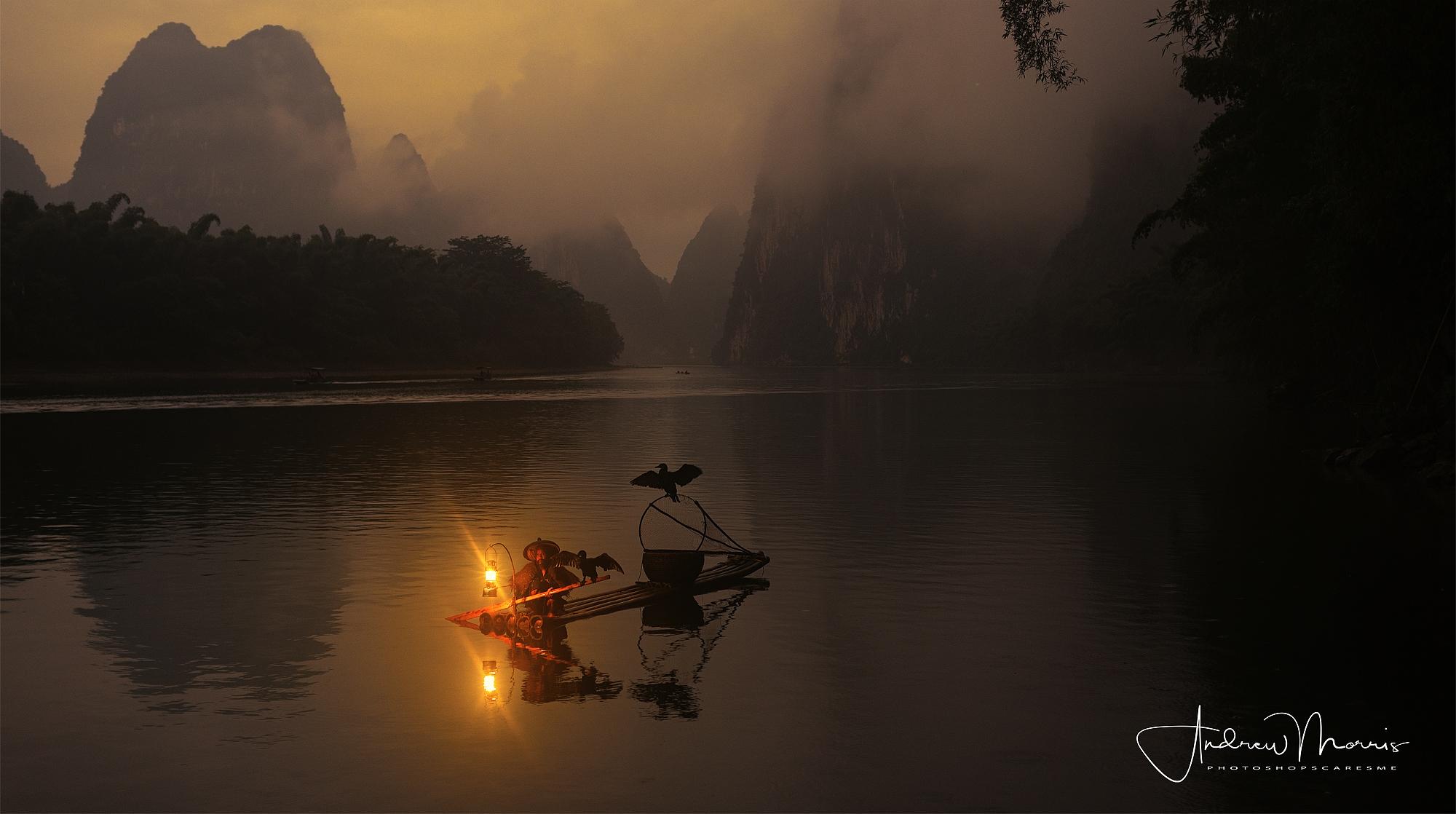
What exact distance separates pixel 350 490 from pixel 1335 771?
22904 mm

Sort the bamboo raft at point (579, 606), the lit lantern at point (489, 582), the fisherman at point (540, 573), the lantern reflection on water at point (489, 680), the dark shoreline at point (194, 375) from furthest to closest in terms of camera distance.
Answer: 1. the dark shoreline at point (194, 375)
2. the fisherman at point (540, 573)
3. the lit lantern at point (489, 582)
4. the bamboo raft at point (579, 606)
5. the lantern reflection on water at point (489, 680)

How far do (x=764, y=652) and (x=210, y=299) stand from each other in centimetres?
11957

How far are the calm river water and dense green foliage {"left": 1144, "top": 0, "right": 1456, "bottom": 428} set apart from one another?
4519 mm

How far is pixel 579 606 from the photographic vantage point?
547 inches

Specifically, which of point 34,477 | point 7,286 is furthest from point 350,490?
point 7,286

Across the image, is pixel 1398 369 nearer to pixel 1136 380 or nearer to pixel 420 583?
pixel 420 583

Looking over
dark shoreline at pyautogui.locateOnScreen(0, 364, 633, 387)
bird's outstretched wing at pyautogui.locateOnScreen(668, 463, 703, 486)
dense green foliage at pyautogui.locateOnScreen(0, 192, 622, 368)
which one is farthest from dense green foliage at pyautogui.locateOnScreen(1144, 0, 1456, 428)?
dense green foliage at pyautogui.locateOnScreen(0, 192, 622, 368)

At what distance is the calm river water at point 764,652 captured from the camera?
877cm

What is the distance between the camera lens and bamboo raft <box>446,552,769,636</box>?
13.1 meters

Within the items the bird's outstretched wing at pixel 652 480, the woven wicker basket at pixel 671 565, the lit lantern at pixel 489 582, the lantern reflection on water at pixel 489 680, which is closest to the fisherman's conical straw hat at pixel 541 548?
the lit lantern at pixel 489 582

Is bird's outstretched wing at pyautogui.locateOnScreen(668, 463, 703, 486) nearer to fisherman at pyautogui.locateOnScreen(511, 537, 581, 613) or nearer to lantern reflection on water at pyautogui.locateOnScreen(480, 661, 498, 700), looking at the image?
fisherman at pyautogui.locateOnScreen(511, 537, 581, 613)

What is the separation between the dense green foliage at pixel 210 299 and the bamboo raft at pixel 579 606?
101 metres

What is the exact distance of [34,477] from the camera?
1185 inches

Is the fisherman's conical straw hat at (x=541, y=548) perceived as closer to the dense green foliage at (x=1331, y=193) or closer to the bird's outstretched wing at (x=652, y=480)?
the bird's outstretched wing at (x=652, y=480)
